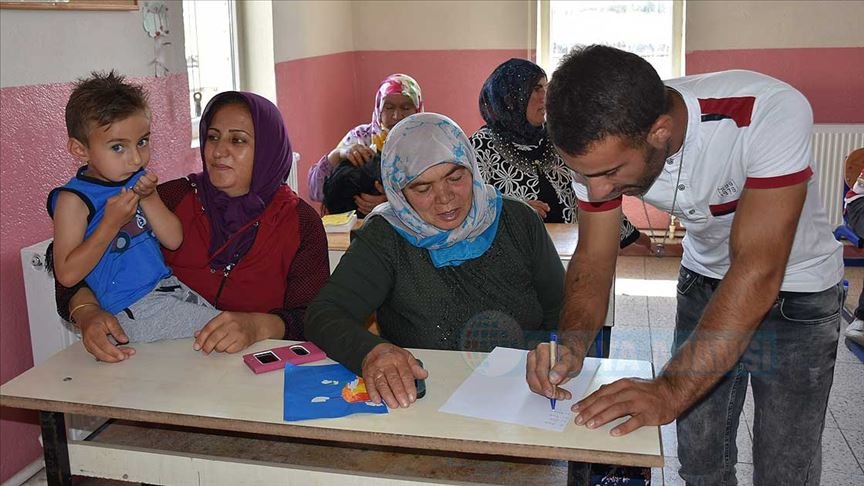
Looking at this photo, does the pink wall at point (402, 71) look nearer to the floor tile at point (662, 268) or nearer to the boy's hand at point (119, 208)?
the floor tile at point (662, 268)

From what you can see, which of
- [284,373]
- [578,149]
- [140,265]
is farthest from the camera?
[140,265]

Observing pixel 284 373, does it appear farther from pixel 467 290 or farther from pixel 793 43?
pixel 793 43

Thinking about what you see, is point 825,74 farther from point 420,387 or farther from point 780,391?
point 420,387

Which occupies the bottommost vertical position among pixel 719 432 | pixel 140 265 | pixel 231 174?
pixel 719 432

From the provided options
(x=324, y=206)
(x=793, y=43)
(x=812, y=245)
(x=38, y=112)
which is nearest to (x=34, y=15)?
(x=38, y=112)

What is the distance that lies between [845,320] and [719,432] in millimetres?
3119

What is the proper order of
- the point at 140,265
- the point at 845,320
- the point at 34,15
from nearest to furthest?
the point at 140,265 → the point at 34,15 → the point at 845,320

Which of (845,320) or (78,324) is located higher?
(78,324)

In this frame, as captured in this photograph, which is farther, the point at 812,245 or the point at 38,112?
the point at 38,112

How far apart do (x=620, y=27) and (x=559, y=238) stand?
3.46m

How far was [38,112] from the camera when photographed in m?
2.86

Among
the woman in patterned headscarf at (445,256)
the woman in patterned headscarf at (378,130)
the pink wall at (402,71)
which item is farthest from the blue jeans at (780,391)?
the pink wall at (402,71)

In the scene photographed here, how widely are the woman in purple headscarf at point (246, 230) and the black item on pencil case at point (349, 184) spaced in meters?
1.67

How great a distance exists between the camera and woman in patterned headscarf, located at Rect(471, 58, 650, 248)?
12.1 ft
